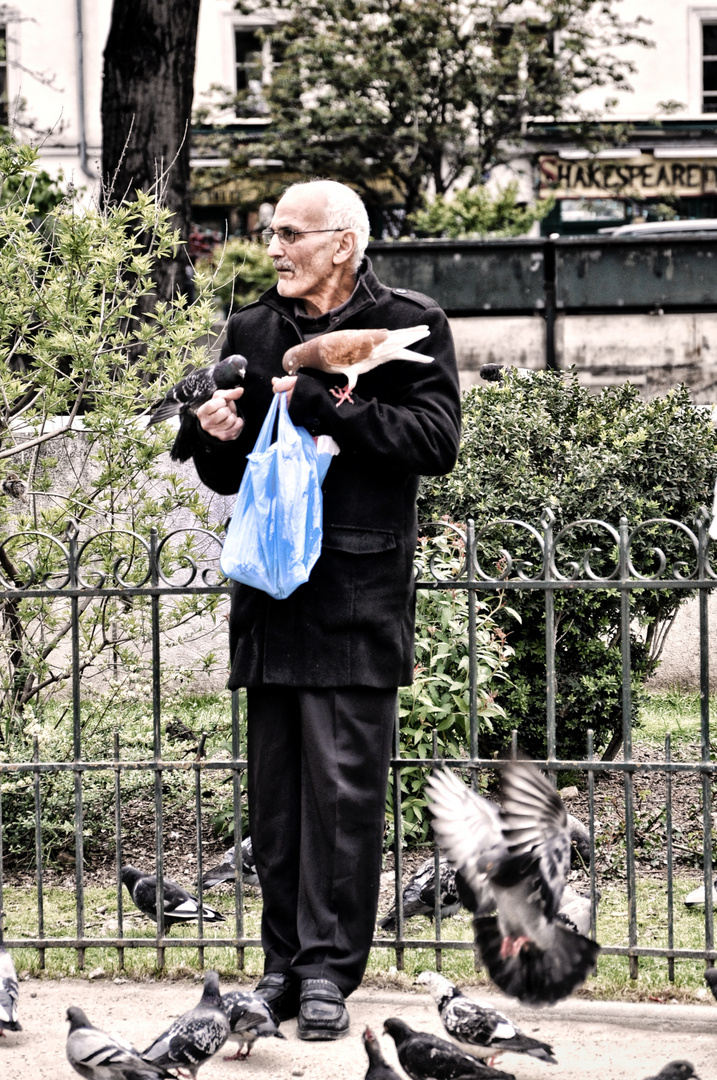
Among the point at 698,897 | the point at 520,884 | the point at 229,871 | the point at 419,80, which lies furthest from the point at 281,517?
the point at 419,80

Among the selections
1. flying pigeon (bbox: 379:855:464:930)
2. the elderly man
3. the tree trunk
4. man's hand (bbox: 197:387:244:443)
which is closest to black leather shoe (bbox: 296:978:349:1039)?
the elderly man

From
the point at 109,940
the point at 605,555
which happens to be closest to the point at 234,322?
the point at 109,940

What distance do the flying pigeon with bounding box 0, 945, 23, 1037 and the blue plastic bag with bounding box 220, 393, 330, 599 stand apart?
1.31 meters

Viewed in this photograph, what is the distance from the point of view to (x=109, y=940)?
4398 millimetres

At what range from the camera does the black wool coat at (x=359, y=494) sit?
146 inches

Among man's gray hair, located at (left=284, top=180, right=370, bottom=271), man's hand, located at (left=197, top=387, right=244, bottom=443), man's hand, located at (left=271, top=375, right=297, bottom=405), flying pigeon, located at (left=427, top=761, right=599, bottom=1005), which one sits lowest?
flying pigeon, located at (left=427, top=761, right=599, bottom=1005)

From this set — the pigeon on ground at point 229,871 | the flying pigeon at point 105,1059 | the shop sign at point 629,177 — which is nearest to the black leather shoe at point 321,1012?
the flying pigeon at point 105,1059

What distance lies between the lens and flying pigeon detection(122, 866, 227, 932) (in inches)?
180

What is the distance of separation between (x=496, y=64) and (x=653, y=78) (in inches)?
196

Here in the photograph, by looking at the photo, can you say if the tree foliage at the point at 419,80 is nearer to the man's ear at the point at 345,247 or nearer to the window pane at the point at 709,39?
the window pane at the point at 709,39

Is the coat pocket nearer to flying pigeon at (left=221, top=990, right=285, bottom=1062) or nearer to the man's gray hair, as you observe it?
the man's gray hair

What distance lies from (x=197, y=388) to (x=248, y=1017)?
1.72 m

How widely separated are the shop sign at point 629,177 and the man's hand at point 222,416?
23652mm

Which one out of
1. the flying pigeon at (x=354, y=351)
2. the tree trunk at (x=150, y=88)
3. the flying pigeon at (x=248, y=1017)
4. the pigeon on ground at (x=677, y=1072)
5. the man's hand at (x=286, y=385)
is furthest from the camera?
the tree trunk at (x=150, y=88)
